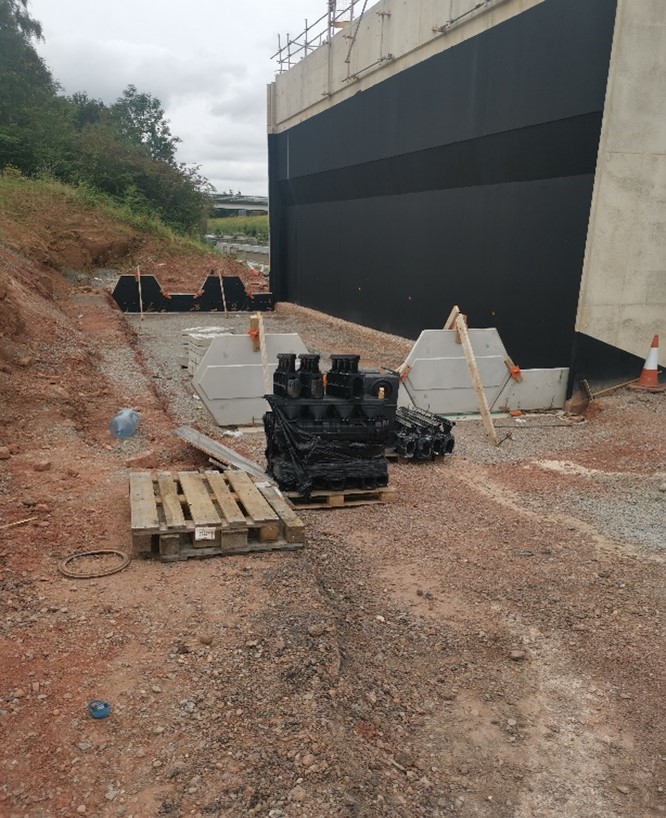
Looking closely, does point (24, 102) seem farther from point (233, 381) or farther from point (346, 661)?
point (346, 661)

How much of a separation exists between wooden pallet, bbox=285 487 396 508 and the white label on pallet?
159cm

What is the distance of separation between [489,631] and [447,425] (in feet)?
13.8

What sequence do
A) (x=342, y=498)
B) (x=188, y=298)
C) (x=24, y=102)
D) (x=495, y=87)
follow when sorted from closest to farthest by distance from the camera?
1. (x=342, y=498)
2. (x=495, y=87)
3. (x=188, y=298)
4. (x=24, y=102)

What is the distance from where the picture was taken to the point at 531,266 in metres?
11.5

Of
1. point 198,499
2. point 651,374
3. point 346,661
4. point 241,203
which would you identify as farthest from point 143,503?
point 241,203

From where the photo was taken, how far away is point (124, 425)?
333 inches

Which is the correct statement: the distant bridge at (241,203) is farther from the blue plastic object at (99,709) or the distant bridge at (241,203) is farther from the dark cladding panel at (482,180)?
the blue plastic object at (99,709)

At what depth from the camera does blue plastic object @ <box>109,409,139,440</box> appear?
8.44 meters

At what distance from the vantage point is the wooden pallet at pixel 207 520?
5.06 metres

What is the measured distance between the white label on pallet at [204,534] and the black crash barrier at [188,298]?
Answer: 1922cm

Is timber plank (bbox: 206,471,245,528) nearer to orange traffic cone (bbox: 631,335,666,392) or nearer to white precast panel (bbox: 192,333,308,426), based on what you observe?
white precast panel (bbox: 192,333,308,426)

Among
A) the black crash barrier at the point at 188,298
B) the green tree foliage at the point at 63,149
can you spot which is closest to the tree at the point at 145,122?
the green tree foliage at the point at 63,149

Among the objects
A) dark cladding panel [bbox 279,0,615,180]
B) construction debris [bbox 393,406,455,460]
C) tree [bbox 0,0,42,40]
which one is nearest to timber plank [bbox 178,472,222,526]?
construction debris [bbox 393,406,455,460]

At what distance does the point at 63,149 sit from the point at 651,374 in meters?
30.5
